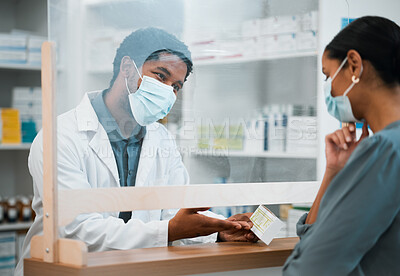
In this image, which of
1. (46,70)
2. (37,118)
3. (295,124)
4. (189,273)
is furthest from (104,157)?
(37,118)

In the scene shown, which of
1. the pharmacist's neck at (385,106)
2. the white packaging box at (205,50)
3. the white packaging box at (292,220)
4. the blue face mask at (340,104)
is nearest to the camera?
the pharmacist's neck at (385,106)

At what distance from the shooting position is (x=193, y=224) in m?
1.48

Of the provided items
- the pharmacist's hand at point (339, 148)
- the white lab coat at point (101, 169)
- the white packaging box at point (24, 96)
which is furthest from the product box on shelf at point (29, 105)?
the pharmacist's hand at point (339, 148)

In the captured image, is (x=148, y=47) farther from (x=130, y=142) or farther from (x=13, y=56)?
(x=13, y=56)

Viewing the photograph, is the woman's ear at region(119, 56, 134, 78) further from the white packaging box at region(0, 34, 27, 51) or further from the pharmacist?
the white packaging box at region(0, 34, 27, 51)

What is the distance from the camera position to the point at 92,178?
135 centimetres

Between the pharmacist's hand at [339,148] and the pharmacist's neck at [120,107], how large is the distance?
572 millimetres

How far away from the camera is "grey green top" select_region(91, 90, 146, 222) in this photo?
133cm

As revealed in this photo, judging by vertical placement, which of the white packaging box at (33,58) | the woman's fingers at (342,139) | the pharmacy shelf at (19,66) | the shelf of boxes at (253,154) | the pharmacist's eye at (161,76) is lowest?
the shelf of boxes at (253,154)

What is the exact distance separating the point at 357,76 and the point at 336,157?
0.88 feet

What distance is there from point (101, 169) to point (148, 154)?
0.14 m

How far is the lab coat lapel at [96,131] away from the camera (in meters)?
1.32

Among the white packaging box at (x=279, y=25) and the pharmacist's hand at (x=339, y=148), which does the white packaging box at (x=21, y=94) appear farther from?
the pharmacist's hand at (x=339, y=148)

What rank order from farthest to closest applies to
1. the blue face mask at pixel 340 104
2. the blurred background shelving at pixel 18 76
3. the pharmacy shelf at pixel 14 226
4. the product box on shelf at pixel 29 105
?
the blurred background shelving at pixel 18 76 < the product box on shelf at pixel 29 105 < the pharmacy shelf at pixel 14 226 < the blue face mask at pixel 340 104
